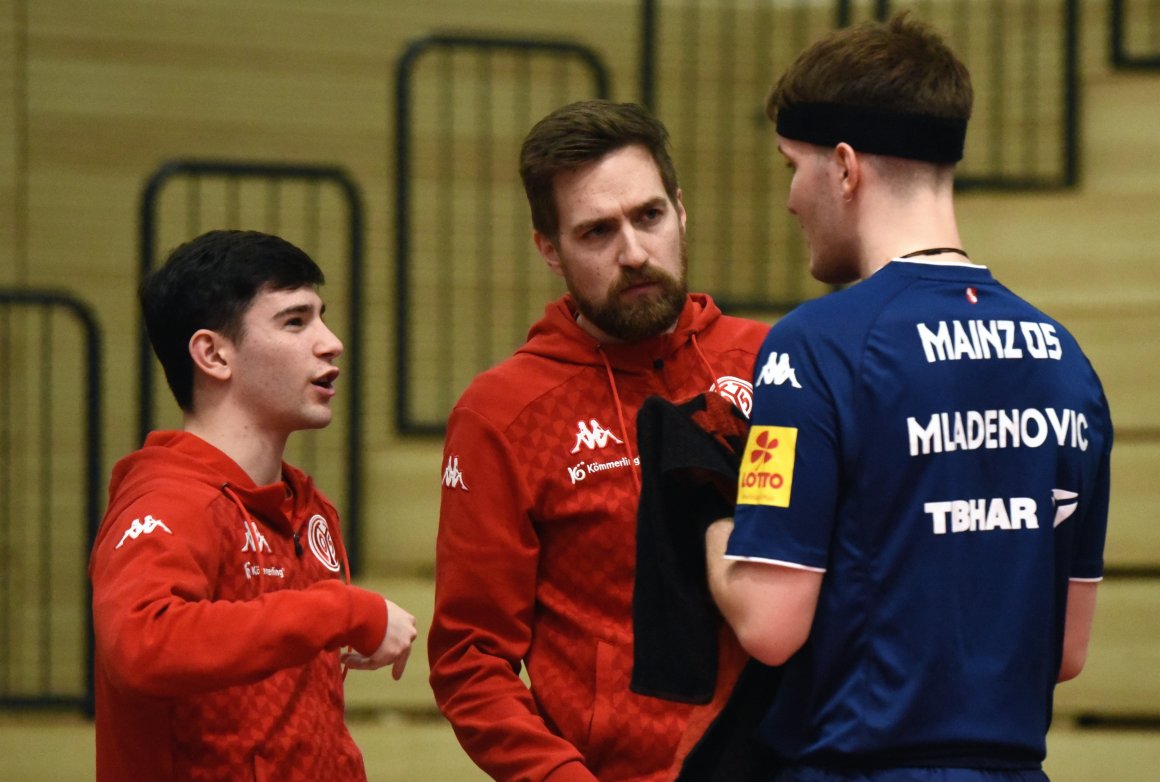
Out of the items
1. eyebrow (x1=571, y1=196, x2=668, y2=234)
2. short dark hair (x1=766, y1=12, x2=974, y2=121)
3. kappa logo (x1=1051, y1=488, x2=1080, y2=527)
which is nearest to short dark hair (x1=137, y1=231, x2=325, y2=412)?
eyebrow (x1=571, y1=196, x2=668, y2=234)

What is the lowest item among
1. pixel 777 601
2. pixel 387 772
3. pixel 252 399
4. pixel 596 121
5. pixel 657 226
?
pixel 387 772

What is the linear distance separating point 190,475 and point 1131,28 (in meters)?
4.16

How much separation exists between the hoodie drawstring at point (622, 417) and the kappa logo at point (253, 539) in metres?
0.59

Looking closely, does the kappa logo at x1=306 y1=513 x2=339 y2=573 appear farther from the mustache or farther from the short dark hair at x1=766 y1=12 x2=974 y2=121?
the short dark hair at x1=766 y1=12 x2=974 y2=121

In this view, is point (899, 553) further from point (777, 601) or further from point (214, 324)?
point (214, 324)

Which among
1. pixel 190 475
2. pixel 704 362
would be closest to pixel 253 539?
pixel 190 475

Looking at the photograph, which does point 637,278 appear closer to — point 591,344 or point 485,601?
point 591,344

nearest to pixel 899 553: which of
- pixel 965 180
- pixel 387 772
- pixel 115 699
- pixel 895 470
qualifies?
pixel 895 470

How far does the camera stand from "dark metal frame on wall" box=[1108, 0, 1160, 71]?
5.37m

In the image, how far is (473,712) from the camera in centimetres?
249

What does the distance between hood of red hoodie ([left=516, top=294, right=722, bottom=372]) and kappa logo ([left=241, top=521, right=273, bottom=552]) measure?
1.75ft

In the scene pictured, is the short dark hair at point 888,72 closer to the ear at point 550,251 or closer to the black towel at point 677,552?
the black towel at point 677,552

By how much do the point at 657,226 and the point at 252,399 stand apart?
28.6 inches

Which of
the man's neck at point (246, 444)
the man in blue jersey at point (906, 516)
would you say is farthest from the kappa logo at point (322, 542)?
the man in blue jersey at point (906, 516)
